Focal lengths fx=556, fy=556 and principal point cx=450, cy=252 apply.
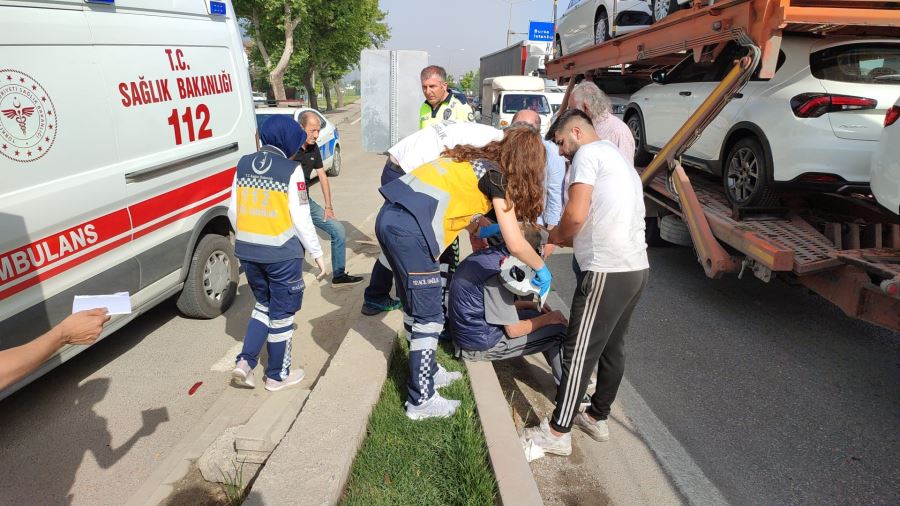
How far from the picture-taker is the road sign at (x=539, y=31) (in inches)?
1353

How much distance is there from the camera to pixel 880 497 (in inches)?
108

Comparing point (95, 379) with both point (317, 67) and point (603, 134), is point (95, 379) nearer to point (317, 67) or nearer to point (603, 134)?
point (603, 134)

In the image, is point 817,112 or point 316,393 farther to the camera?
point 817,112

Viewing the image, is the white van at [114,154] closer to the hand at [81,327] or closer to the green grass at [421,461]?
the hand at [81,327]

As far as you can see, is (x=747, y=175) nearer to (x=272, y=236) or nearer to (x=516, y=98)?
(x=272, y=236)

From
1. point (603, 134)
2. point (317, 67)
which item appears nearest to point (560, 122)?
point (603, 134)

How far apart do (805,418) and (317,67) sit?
129 feet

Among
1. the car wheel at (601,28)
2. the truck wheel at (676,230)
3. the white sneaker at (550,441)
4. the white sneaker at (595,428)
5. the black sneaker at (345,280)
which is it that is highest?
the car wheel at (601,28)

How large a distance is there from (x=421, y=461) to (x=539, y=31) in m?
36.0

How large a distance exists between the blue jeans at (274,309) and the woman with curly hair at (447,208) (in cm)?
78

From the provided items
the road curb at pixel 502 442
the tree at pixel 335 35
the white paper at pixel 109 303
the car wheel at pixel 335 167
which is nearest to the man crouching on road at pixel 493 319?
the road curb at pixel 502 442

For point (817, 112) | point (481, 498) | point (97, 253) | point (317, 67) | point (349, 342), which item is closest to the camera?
point (481, 498)

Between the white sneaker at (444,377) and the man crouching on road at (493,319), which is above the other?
the man crouching on road at (493,319)

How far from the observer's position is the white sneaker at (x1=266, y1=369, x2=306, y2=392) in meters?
3.55
